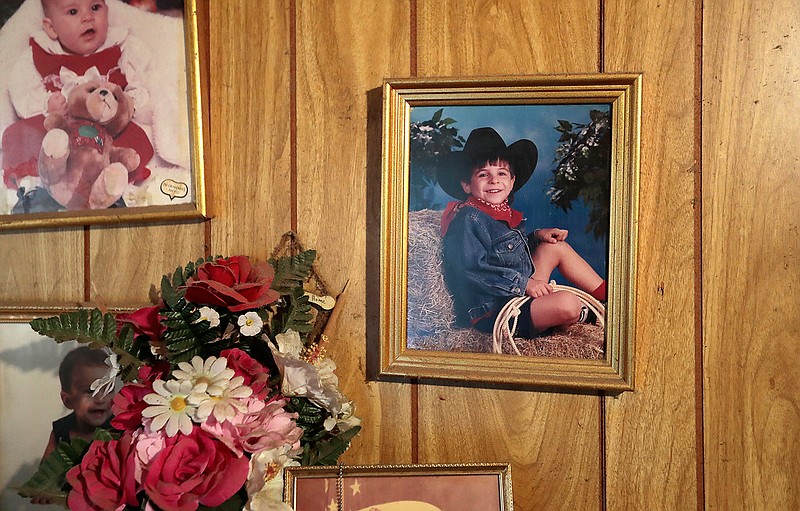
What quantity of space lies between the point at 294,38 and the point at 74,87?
352mm

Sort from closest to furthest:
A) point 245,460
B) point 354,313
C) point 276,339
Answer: point 245,460 < point 276,339 < point 354,313

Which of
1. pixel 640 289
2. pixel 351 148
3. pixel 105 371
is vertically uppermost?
pixel 351 148

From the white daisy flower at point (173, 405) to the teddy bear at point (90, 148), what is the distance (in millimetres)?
380

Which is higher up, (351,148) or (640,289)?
(351,148)

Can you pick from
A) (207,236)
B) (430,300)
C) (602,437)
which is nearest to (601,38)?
(430,300)

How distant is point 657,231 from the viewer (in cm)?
77

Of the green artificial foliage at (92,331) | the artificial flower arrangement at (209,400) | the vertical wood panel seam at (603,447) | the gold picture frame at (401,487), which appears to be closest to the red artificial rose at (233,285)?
the artificial flower arrangement at (209,400)

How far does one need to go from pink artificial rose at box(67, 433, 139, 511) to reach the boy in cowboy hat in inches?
16.9

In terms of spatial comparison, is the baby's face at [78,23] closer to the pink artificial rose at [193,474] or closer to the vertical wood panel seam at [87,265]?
the vertical wood panel seam at [87,265]

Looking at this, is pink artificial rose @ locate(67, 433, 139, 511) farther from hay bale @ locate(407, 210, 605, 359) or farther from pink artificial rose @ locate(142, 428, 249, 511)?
hay bale @ locate(407, 210, 605, 359)

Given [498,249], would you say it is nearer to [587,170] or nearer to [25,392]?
[587,170]

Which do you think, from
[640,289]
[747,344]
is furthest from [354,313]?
[747,344]

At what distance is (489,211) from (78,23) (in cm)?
68

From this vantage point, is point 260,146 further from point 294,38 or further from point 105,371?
point 105,371
